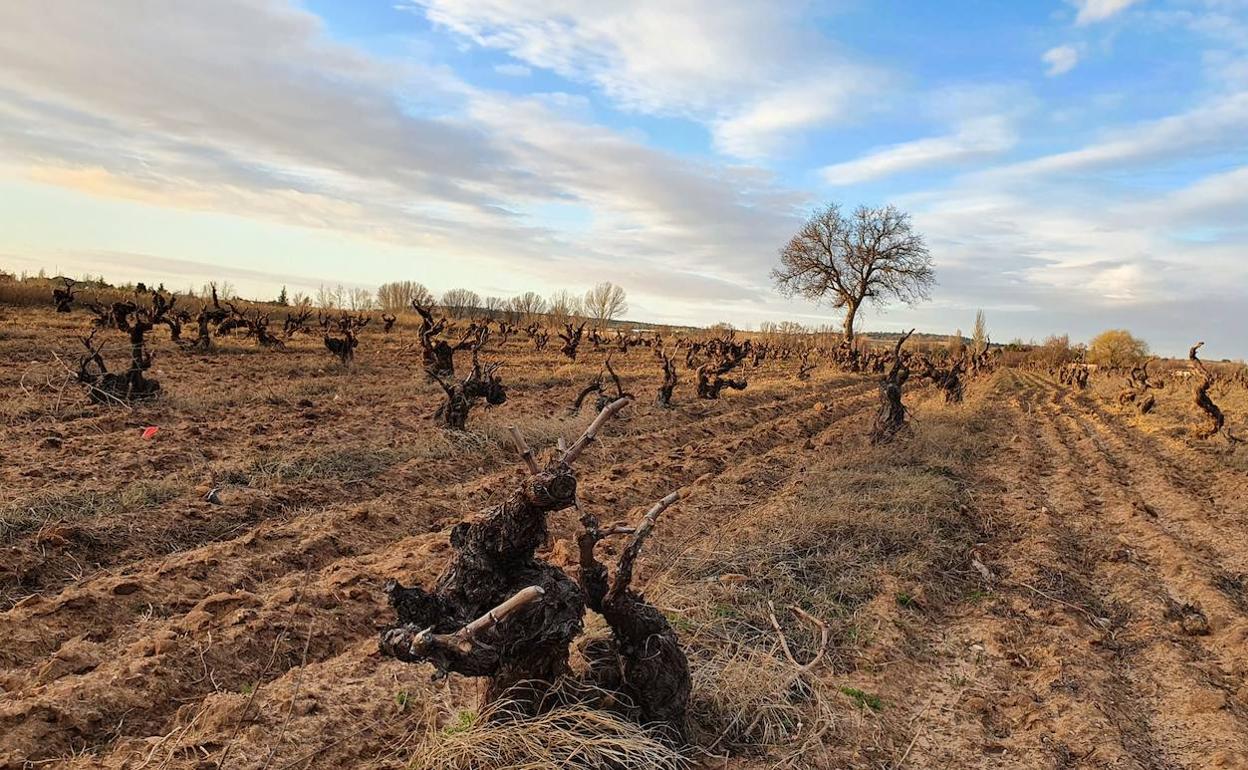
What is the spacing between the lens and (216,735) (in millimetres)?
3211

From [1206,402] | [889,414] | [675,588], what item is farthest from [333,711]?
[1206,402]

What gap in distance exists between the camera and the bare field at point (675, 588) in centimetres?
354

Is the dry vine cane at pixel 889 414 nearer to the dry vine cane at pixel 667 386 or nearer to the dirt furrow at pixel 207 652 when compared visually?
the dry vine cane at pixel 667 386

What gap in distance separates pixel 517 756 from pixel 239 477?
578 centimetres

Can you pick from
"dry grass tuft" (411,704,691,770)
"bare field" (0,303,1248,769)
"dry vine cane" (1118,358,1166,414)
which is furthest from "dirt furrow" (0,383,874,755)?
"dry vine cane" (1118,358,1166,414)

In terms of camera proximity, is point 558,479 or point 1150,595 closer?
point 558,479

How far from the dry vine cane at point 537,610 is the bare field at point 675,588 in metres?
0.28

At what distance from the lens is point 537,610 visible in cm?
298

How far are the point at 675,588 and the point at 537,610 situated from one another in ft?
7.36

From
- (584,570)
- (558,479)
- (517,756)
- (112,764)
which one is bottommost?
(112,764)

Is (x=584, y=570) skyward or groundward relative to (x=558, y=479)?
groundward

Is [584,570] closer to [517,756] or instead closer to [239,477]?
[517,756]

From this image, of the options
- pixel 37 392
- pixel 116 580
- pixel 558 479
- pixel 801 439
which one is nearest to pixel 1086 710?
pixel 558 479

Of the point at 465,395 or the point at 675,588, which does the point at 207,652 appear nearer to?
the point at 675,588
